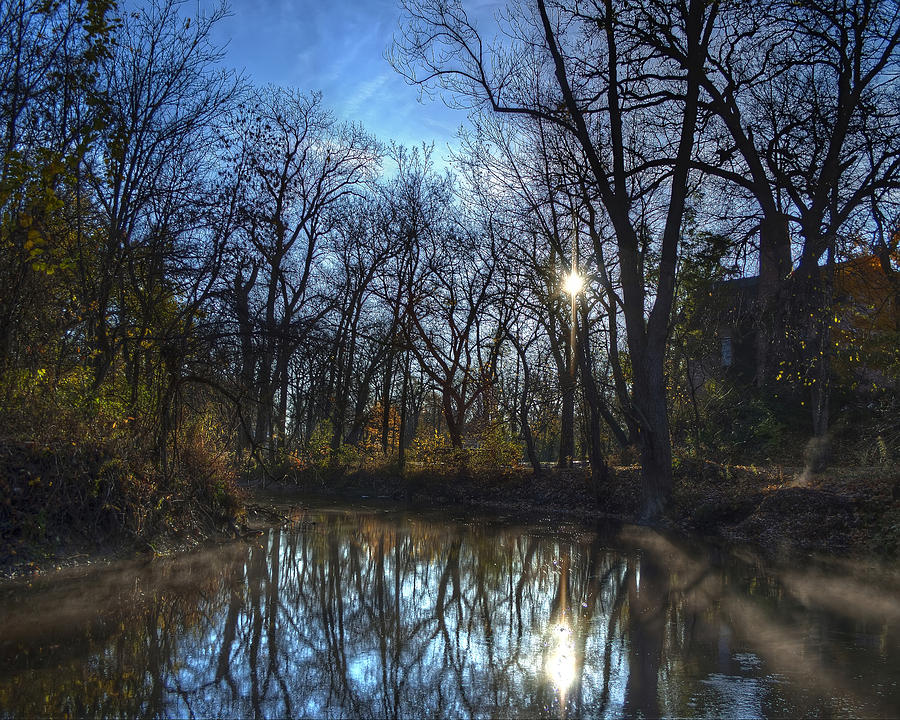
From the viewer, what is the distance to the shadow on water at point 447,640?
16.3 ft

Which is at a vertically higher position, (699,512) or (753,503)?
(753,503)

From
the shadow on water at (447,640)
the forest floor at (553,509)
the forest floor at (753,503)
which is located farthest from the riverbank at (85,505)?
the forest floor at (753,503)

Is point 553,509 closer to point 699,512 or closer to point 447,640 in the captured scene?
point 699,512

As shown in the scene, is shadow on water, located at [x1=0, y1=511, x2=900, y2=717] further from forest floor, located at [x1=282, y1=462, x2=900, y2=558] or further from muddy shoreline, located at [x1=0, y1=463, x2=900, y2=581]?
forest floor, located at [x1=282, y1=462, x2=900, y2=558]

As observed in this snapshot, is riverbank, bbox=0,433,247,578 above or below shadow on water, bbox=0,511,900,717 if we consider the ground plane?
above

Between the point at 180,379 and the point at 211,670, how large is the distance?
20.1 feet

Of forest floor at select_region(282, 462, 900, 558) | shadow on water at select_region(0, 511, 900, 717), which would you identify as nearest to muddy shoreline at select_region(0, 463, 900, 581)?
forest floor at select_region(282, 462, 900, 558)

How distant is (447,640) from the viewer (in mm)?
6637

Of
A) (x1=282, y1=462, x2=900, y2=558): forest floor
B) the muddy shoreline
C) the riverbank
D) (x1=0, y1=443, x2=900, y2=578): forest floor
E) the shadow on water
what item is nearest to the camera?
the shadow on water

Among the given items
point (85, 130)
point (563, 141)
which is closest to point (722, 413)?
point (563, 141)

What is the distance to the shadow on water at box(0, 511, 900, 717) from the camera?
496cm

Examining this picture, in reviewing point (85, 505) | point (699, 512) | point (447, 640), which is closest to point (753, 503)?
point (699, 512)

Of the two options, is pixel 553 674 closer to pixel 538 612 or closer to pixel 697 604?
pixel 538 612

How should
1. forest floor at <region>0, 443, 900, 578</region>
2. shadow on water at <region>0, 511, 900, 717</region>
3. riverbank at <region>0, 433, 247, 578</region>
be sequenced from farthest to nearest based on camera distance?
forest floor at <region>0, 443, 900, 578</region>, riverbank at <region>0, 433, 247, 578</region>, shadow on water at <region>0, 511, 900, 717</region>
